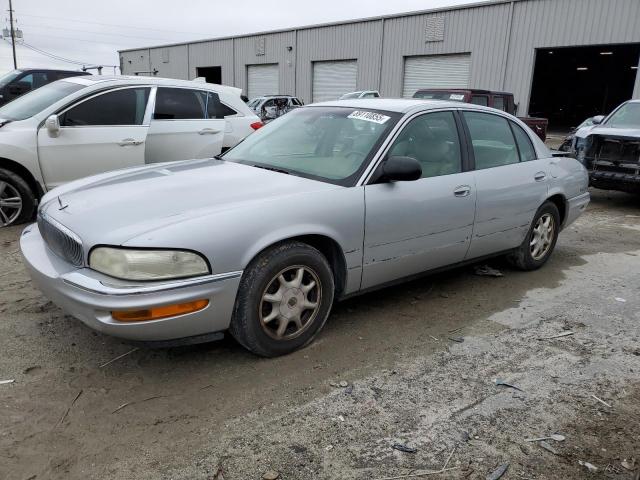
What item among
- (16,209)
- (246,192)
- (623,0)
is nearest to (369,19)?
(623,0)

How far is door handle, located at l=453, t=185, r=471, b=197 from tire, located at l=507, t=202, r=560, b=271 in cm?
116

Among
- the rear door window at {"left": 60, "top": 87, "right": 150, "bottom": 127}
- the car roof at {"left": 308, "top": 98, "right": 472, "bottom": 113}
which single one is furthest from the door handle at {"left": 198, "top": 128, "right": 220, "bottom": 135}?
the car roof at {"left": 308, "top": 98, "right": 472, "bottom": 113}

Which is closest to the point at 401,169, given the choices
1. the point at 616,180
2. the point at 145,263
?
the point at 145,263

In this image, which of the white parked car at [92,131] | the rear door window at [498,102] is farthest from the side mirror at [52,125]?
the rear door window at [498,102]

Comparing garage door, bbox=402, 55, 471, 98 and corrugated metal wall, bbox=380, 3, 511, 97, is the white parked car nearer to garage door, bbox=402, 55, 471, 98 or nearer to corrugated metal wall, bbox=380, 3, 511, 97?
corrugated metal wall, bbox=380, 3, 511, 97

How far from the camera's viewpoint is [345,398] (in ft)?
9.57

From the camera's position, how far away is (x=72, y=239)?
292 centimetres

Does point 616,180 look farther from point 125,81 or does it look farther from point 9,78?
point 9,78

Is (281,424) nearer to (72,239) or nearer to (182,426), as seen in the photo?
(182,426)

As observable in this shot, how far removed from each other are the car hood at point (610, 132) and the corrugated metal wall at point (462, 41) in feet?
39.2

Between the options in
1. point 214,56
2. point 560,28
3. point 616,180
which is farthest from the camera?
point 214,56

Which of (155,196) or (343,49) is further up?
(343,49)

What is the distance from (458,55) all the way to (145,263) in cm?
2408

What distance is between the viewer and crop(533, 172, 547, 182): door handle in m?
4.85
